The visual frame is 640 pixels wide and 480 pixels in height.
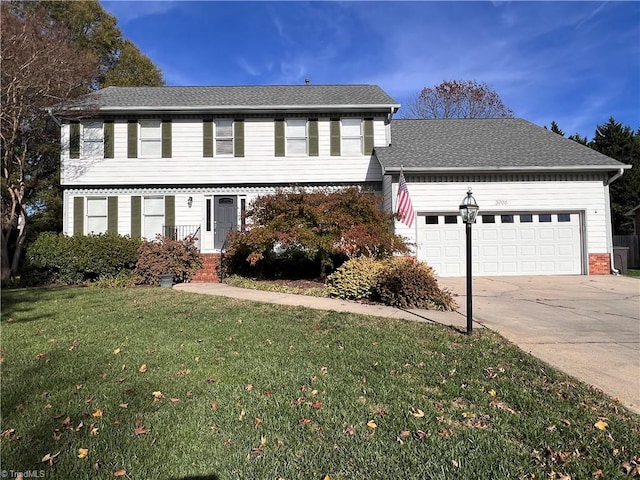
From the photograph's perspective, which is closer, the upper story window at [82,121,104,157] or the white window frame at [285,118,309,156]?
the upper story window at [82,121,104,157]

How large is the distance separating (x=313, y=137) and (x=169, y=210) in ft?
19.8

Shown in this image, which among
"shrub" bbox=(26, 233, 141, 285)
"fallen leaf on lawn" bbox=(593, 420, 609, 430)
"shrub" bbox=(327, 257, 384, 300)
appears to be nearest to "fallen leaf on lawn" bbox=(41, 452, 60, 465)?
"fallen leaf on lawn" bbox=(593, 420, 609, 430)

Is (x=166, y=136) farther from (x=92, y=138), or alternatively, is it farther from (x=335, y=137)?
(x=335, y=137)

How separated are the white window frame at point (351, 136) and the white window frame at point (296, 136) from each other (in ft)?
4.47

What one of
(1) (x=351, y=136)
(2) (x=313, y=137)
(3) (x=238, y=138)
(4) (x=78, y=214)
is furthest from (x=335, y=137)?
(4) (x=78, y=214)

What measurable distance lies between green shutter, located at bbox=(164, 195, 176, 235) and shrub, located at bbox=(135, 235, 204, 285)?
2033 millimetres

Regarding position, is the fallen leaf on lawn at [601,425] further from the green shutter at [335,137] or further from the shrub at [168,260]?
the green shutter at [335,137]

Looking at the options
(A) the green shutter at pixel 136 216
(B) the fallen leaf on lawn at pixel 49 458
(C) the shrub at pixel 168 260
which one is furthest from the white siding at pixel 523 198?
(B) the fallen leaf on lawn at pixel 49 458

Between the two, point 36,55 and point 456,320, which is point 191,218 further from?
point 456,320

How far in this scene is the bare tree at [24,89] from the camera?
1286 cm

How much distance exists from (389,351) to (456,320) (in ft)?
7.22

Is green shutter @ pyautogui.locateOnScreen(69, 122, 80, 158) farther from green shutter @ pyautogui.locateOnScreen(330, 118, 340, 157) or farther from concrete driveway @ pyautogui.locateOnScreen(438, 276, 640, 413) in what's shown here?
concrete driveway @ pyautogui.locateOnScreen(438, 276, 640, 413)

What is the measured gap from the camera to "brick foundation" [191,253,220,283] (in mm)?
12391

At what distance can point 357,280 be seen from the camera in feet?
27.8
